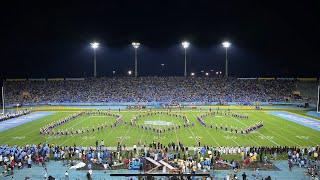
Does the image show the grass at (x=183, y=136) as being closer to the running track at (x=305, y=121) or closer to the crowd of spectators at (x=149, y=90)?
the running track at (x=305, y=121)

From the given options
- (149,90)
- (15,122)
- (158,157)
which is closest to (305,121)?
(158,157)

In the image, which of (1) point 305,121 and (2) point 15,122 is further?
(1) point 305,121

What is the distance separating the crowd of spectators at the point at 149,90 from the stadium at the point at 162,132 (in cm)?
A: 20

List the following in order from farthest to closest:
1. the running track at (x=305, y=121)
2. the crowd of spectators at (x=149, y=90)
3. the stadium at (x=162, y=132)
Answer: the crowd of spectators at (x=149, y=90)
the running track at (x=305, y=121)
the stadium at (x=162, y=132)

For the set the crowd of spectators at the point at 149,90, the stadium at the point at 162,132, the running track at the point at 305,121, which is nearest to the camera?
the stadium at the point at 162,132

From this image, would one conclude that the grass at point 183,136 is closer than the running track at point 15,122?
Yes

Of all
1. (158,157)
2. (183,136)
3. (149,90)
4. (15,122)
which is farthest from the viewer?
(149,90)

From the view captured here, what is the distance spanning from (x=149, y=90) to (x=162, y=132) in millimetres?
39981

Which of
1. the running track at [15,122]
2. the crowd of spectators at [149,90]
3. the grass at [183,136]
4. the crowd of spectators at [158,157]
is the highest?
the crowd of spectators at [149,90]

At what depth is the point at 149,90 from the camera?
75500mm

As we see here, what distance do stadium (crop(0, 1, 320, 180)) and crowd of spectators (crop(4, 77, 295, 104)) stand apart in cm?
20

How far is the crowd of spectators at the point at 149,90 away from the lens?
70.7 metres

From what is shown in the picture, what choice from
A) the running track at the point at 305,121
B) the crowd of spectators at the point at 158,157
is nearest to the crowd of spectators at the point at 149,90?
the running track at the point at 305,121

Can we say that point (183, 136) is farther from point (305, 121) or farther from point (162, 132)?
point (305, 121)
